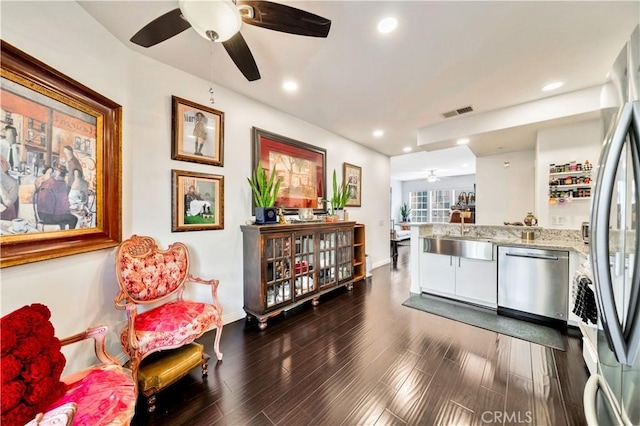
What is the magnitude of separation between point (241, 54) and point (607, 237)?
7.26 ft

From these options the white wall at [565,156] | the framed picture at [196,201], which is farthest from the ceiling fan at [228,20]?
the white wall at [565,156]

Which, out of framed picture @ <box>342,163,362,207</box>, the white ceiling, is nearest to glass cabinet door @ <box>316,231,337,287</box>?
framed picture @ <box>342,163,362,207</box>

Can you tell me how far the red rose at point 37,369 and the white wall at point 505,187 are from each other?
6.41m

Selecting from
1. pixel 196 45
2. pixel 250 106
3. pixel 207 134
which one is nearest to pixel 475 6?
pixel 196 45

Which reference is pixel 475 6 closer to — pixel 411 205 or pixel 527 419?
pixel 527 419

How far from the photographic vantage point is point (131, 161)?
78.7 inches

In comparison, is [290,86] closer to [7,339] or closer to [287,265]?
[287,265]

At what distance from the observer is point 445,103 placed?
3.02 meters

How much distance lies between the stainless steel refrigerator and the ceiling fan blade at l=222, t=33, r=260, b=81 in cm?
193

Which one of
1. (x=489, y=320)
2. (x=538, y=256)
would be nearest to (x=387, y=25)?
(x=538, y=256)

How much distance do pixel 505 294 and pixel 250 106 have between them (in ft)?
13.2

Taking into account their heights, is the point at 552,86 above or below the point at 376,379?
above

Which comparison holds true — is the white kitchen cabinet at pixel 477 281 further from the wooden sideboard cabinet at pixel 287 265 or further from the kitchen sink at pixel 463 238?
the wooden sideboard cabinet at pixel 287 265

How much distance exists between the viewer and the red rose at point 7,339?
0.84 metres
